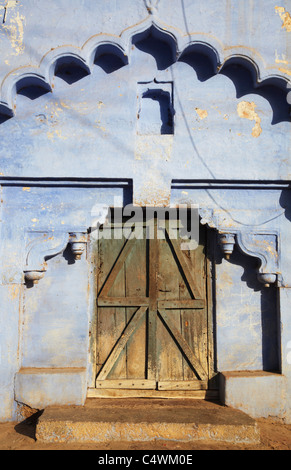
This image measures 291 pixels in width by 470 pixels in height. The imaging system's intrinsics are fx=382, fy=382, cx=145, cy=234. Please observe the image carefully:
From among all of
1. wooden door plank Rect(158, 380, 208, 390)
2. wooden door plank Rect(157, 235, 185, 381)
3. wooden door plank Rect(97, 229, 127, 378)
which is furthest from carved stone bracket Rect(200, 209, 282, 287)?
wooden door plank Rect(158, 380, 208, 390)

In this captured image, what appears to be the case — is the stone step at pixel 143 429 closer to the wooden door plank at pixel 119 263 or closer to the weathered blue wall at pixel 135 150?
the weathered blue wall at pixel 135 150

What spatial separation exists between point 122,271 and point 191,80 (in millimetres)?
2274

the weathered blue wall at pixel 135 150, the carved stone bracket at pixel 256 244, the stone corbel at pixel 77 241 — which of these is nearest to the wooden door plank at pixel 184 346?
the weathered blue wall at pixel 135 150

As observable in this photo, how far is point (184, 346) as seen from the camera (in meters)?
4.37

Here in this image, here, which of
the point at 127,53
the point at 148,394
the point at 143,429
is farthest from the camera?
the point at 148,394

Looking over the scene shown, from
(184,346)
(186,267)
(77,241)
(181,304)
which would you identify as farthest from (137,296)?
(77,241)

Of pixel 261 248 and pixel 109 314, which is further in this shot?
pixel 109 314

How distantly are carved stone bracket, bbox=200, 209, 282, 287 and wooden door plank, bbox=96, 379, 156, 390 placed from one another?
1.72 meters

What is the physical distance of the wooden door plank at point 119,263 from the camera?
4406 mm

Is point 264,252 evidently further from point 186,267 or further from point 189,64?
point 189,64

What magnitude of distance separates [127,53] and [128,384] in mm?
3596

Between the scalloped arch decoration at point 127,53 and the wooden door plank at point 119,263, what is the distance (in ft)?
6.20

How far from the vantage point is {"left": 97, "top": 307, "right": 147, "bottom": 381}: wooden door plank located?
14.2 ft

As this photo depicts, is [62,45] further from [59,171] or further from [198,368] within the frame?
[198,368]
